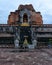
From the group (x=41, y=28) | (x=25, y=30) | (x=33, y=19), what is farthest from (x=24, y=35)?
(x=33, y=19)

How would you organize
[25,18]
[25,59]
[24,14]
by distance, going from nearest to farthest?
1. [25,59]
2. [24,14]
3. [25,18]

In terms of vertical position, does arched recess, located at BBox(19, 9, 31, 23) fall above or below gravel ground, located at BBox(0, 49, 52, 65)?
above

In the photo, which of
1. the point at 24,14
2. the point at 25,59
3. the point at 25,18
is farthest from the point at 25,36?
the point at 25,59

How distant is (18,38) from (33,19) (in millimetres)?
5208

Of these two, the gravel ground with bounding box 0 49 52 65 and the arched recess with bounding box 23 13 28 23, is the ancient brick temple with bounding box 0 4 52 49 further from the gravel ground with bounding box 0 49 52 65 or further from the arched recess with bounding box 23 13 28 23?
the gravel ground with bounding box 0 49 52 65

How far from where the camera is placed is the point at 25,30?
22359 mm

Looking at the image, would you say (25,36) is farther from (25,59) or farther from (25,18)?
(25,59)

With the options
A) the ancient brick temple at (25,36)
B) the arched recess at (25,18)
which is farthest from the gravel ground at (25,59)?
the arched recess at (25,18)

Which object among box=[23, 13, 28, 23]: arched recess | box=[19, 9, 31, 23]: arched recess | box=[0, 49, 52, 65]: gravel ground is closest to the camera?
box=[0, 49, 52, 65]: gravel ground

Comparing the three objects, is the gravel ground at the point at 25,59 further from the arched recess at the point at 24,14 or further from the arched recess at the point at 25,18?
the arched recess at the point at 25,18

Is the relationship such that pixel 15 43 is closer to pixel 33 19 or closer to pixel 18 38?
pixel 18 38

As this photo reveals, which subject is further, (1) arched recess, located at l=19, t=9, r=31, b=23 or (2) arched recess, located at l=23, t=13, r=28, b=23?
(2) arched recess, located at l=23, t=13, r=28, b=23

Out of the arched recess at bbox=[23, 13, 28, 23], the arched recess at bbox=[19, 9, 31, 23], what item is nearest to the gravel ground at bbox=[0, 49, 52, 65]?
the arched recess at bbox=[19, 9, 31, 23]

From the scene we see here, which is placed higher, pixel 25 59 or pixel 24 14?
pixel 24 14
